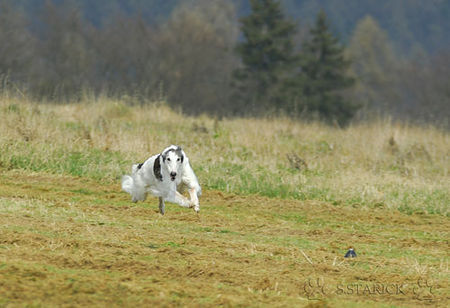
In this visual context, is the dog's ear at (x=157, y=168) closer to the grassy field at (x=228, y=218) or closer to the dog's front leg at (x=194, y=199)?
the dog's front leg at (x=194, y=199)

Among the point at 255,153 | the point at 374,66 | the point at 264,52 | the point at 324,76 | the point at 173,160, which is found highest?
the point at 374,66

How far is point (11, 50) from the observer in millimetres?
49750

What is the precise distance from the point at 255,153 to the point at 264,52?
28.7m

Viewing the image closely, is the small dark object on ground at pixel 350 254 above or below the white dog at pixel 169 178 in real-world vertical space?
below

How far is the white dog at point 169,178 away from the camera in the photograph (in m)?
8.87

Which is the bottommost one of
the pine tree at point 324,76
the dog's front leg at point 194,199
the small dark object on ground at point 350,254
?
the small dark object on ground at point 350,254

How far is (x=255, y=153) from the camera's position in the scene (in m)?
16.5

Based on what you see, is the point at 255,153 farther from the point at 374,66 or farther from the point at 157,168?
the point at 374,66

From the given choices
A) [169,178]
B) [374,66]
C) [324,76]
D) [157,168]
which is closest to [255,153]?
[157,168]

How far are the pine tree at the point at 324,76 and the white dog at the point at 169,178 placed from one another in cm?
3177

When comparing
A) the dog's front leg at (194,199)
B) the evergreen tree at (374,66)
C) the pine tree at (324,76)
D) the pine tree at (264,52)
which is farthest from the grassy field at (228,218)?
the evergreen tree at (374,66)

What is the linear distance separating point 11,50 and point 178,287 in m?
46.8

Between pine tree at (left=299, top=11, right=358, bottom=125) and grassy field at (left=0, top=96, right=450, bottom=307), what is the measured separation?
68.0 ft

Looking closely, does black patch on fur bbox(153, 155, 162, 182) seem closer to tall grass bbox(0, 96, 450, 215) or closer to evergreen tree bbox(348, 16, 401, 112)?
tall grass bbox(0, 96, 450, 215)
